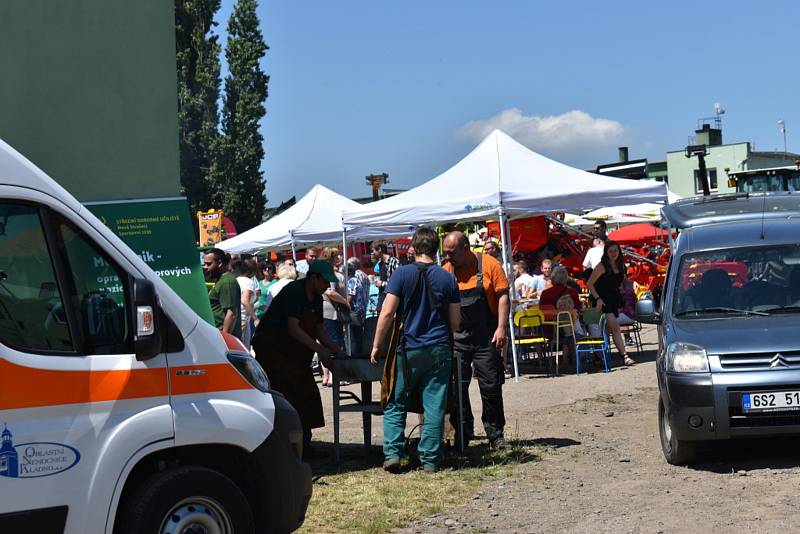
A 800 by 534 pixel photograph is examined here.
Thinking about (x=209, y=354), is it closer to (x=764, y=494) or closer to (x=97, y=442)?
(x=97, y=442)

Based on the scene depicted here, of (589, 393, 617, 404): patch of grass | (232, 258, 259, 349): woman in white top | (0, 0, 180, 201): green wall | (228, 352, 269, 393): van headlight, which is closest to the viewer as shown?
(228, 352, 269, 393): van headlight

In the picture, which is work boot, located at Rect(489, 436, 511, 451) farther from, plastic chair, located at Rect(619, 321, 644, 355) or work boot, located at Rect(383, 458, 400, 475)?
plastic chair, located at Rect(619, 321, 644, 355)

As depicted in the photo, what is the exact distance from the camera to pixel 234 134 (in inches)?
1994

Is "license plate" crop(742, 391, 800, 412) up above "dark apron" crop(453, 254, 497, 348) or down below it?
below

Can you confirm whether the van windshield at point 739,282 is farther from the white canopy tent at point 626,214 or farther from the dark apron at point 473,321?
the white canopy tent at point 626,214

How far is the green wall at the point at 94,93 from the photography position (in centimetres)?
830

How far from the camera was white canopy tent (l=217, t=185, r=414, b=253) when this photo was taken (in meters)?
23.5

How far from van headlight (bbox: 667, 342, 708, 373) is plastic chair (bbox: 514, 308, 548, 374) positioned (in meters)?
6.91

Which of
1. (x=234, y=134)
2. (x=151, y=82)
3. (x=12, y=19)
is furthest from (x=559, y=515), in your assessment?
(x=234, y=134)

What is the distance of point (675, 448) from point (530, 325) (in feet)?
23.8

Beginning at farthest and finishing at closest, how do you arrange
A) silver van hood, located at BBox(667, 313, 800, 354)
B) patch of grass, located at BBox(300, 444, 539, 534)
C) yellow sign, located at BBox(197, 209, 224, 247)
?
1. yellow sign, located at BBox(197, 209, 224, 247)
2. silver van hood, located at BBox(667, 313, 800, 354)
3. patch of grass, located at BBox(300, 444, 539, 534)

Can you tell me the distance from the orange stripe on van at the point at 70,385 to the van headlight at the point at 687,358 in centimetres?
440

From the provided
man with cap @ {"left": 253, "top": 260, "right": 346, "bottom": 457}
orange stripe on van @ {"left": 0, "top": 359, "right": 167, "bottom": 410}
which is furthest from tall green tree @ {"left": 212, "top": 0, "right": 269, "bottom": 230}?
orange stripe on van @ {"left": 0, "top": 359, "right": 167, "bottom": 410}

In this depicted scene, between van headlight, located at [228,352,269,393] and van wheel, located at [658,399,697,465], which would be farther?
van wheel, located at [658,399,697,465]
